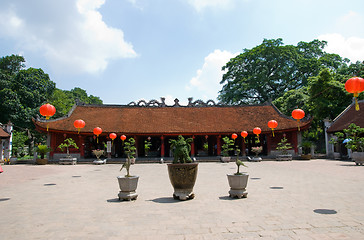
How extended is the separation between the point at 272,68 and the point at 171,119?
22.8 metres

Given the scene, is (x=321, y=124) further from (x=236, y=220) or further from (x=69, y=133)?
(x=236, y=220)

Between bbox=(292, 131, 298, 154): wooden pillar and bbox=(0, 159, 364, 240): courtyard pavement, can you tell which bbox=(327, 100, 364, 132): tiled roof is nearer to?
bbox=(292, 131, 298, 154): wooden pillar

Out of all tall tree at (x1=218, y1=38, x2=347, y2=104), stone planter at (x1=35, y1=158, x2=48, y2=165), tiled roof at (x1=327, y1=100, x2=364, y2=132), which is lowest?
stone planter at (x1=35, y1=158, x2=48, y2=165)

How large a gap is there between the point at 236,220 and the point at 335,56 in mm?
41172

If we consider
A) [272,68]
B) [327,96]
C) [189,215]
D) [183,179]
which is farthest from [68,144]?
[272,68]

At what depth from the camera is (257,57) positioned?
1561 inches

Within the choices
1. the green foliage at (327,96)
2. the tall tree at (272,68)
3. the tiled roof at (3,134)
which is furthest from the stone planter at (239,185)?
the tall tree at (272,68)

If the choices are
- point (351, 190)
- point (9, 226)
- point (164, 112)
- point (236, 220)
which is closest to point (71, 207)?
point (9, 226)

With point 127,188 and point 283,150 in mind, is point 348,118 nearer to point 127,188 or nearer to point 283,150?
point 283,150

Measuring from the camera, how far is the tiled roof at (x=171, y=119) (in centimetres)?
2242

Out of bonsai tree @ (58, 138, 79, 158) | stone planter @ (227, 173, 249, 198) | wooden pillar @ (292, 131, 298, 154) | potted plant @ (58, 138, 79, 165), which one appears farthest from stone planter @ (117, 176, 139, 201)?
wooden pillar @ (292, 131, 298, 154)

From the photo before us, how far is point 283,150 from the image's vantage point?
868 inches

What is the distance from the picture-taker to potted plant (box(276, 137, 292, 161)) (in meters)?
21.2

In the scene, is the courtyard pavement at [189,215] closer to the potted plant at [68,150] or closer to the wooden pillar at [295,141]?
the potted plant at [68,150]
